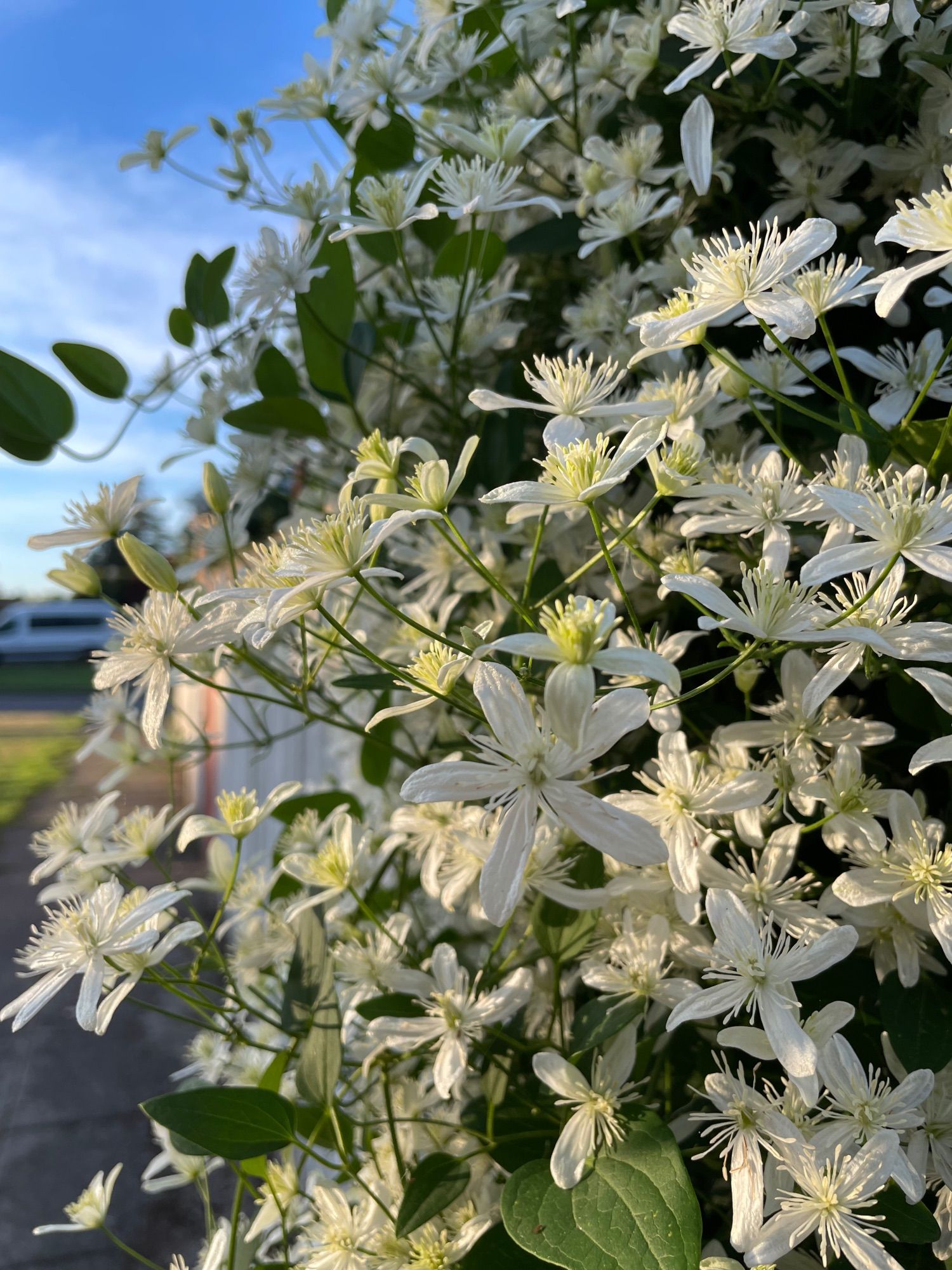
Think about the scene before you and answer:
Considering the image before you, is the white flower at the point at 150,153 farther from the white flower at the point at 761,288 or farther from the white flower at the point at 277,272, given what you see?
the white flower at the point at 761,288

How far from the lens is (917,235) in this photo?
11.4 inches

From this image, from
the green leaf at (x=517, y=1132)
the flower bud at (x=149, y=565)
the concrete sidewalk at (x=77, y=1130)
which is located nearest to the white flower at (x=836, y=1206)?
the green leaf at (x=517, y=1132)

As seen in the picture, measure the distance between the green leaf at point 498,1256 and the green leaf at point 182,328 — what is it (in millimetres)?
554

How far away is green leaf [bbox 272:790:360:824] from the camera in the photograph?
1.85 feet

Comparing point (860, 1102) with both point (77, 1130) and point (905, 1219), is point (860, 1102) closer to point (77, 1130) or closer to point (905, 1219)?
point (905, 1219)

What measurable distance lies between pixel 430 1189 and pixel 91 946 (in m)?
0.17

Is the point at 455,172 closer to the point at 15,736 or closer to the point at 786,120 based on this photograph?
the point at 786,120

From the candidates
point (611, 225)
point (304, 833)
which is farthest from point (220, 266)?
point (304, 833)

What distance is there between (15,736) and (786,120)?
5673mm

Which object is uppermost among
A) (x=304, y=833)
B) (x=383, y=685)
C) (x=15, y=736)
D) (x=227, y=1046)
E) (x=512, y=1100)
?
(x=383, y=685)

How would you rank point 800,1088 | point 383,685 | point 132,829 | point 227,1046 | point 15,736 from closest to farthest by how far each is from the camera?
point 800,1088 → point 383,685 → point 132,829 → point 227,1046 → point 15,736

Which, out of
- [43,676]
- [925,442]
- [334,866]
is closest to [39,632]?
[43,676]

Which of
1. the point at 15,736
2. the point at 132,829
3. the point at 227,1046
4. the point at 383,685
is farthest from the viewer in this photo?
the point at 15,736

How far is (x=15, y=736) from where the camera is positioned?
209 inches
